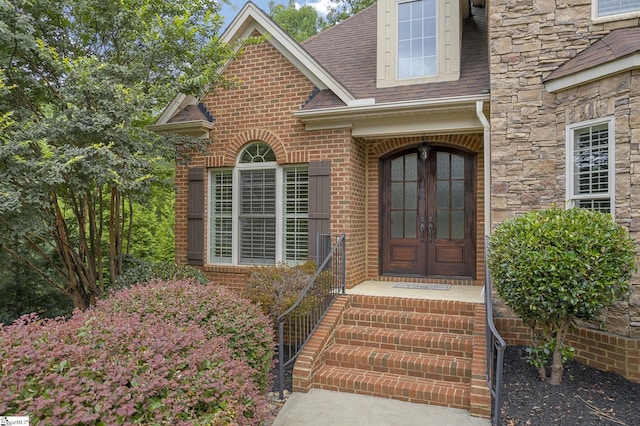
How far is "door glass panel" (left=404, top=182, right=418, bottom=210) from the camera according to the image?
23.3 ft

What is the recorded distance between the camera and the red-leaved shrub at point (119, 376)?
1988 millimetres

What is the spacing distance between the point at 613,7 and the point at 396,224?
13.4ft

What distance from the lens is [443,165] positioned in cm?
700

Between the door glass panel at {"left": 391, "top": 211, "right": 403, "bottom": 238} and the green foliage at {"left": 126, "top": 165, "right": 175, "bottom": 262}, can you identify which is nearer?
the door glass panel at {"left": 391, "top": 211, "right": 403, "bottom": 238}

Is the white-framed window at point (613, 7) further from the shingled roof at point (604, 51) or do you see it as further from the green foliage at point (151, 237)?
the green foliage at point (151, 237)

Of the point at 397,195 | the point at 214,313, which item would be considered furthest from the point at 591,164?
the point at 214,313

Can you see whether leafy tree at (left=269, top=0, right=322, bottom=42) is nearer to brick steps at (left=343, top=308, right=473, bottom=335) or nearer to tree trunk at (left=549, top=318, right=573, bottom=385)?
brick steps at (left=343, top=308, right=473, bottom=335)

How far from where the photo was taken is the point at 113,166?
536 centimetres

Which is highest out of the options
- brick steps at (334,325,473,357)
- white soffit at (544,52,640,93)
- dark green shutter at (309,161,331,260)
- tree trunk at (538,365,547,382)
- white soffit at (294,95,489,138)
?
white soffit at (544,52,640,93)

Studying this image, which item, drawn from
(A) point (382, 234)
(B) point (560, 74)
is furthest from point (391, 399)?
(B) point (560, 74)

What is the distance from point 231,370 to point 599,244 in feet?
11.6

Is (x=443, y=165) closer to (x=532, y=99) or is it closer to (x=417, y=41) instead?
(x=532, y=99)

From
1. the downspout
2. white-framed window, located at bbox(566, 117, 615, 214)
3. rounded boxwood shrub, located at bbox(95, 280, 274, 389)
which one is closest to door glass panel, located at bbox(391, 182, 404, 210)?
the downspout

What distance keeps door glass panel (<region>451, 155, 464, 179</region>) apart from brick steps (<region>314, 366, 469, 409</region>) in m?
3.53
